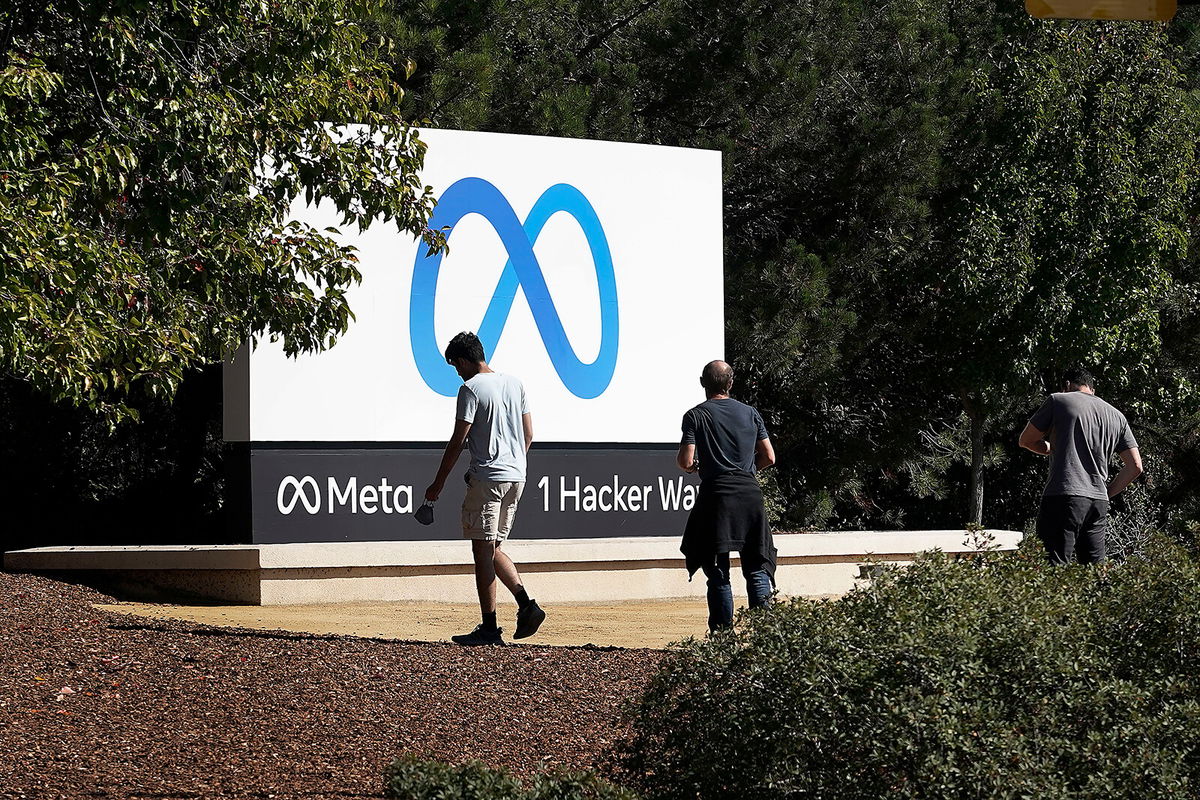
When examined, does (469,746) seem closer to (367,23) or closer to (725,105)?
(367,23)

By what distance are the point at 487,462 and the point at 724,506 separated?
55.3 inches

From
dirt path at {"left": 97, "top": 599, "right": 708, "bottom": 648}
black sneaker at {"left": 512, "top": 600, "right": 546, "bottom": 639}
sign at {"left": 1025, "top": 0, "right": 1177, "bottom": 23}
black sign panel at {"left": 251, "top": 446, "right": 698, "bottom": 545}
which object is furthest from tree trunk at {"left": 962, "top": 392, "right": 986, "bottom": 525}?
sign at {"left": 1025, "top": 0, "right": 1177, "bottom": 23}

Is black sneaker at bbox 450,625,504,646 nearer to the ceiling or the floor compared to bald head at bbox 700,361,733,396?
nearer to the floor

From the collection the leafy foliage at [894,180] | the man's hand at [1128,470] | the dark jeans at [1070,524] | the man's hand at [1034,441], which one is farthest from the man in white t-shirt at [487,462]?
the leafy foliage at [894,180]

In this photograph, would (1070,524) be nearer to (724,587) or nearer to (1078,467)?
(1078,467)

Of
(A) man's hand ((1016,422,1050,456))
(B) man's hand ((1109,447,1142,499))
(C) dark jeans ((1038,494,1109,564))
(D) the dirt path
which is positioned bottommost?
(D) the dirt path

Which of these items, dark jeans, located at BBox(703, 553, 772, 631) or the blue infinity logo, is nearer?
dark jeans, located at BBox(703, 553, 772, 631)

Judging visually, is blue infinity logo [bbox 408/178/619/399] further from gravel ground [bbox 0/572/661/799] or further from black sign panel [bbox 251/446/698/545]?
gravel ground [bbox 0/572/661/799]

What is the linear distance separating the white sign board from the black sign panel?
7.6 inches

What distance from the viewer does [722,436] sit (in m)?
8.06

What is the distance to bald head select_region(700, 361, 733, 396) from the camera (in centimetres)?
828

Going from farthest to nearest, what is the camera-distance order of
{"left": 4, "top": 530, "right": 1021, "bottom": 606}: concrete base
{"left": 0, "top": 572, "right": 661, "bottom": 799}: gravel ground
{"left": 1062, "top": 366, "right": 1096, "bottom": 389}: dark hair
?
{"left": 4, "top": 530, "right": 1021, "bottom": 606}: concrete base < {"left": 1062, "top": 366, "right": 1096, "bottom": 389}: dark hair < {"left": 0, "top": 572, "right": 661, "bottom": 799}: gravel ground

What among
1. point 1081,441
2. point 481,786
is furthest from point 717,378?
point 481,786

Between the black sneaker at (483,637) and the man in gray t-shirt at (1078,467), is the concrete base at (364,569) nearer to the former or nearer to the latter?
the man in gray t-shirt at (1078,467)
